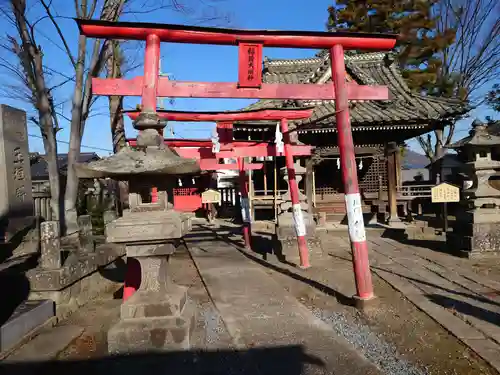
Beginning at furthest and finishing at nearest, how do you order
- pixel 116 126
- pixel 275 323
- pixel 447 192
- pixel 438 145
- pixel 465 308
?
pixel 438 145, pixel 116 126, pixel 447 192, pixel 465 308, pixel 275 323

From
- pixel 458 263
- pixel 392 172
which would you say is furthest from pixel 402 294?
pixel 392 172

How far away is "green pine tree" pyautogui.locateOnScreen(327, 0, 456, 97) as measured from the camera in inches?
850

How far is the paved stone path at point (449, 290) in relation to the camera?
14.9ft

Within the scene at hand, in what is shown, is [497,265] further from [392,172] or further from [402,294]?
[392,172]

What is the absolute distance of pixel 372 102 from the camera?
52.1ft

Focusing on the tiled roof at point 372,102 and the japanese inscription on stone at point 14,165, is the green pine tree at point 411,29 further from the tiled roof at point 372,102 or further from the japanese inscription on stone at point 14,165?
the japanese inscription on stone at point 14,165

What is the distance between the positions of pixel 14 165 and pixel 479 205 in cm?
974

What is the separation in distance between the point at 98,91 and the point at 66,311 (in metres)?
3.13

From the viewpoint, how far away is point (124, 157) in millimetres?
4422

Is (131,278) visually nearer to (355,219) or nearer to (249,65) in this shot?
(355,219)

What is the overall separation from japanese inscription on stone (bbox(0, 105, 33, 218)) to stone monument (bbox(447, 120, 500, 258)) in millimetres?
9214

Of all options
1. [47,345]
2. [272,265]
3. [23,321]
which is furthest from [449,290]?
[23,321]

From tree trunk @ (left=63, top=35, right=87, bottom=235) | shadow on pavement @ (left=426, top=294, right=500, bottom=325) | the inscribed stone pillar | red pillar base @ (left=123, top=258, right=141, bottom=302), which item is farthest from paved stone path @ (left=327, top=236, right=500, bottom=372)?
tree trunk @ (left=63, top=35, right=87, bottom=235)

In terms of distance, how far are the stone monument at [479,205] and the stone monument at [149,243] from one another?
7628 mm
